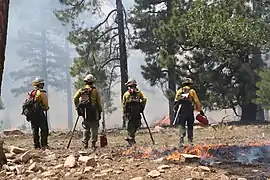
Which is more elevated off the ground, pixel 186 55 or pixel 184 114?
pixel 186 55

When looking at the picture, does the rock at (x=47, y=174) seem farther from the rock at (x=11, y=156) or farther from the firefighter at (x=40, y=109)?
the firefighter at (x=40, y=109)

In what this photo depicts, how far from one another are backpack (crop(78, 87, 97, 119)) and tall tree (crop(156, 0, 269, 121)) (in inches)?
275

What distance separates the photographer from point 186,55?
19.7m

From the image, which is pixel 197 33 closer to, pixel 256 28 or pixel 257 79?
pixel 256 28

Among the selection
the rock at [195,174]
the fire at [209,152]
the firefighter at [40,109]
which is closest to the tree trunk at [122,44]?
the firefighter at [40,109]

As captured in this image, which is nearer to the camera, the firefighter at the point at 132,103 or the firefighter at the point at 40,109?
the firefighter at the point at 40,109

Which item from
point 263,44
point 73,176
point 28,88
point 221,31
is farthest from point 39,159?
point 28,88

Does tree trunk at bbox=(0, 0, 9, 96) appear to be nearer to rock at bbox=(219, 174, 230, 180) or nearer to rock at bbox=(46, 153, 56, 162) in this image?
rock at bbox=(46, 153, 56, 162)

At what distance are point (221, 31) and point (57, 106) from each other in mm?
50114

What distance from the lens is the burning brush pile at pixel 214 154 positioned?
6641 mm

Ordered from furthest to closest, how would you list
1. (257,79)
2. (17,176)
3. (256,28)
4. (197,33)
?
(257,79) < (197,33) < (256,28) < (17,176)

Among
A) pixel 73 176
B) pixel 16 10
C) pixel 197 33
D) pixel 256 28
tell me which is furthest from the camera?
pixel 16 10

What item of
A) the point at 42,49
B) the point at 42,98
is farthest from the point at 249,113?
the point at 42,49

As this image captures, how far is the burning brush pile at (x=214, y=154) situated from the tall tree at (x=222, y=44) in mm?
6373
